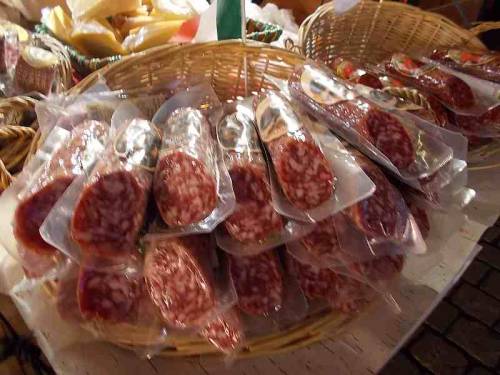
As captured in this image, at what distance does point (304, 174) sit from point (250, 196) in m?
0.09

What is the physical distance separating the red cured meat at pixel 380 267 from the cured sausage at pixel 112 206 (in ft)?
1.16

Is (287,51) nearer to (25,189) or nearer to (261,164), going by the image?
(261,164)

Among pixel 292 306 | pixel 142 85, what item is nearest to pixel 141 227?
pixel 292 306

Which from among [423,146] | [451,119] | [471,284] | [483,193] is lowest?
[471,284]

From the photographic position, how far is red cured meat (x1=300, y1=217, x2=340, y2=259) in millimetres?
742

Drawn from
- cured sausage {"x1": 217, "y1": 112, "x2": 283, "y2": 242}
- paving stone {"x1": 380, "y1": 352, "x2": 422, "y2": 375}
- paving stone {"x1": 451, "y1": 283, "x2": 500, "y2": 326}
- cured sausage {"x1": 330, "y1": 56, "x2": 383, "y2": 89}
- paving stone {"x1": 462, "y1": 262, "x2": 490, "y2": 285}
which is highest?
cured sausage {"x1": 217, "y1": 112, "x2": 283, "y2": 242}

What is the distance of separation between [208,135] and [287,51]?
0.32m

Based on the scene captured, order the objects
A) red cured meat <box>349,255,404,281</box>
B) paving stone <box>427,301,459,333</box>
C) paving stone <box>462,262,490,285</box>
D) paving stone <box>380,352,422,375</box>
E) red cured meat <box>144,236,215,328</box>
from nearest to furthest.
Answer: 1. red cured meat <box>144,236,215,328</box>
2. red cured meat <box>349,255,404,281</box>
3. paving stone <box>380,352,422,375</box>
4. paving stone <box>427,301,459,333</box>
5. paving stone <box>462,262,490,285</box>

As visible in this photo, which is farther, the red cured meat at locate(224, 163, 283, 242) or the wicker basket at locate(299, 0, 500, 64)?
the wicker basket at locate(299, 0, 500, 64)

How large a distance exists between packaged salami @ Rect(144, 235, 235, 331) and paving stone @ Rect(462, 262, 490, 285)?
0.94 m

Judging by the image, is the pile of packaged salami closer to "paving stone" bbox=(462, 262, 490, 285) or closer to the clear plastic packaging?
the clear plastic packaging

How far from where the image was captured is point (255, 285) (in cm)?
74

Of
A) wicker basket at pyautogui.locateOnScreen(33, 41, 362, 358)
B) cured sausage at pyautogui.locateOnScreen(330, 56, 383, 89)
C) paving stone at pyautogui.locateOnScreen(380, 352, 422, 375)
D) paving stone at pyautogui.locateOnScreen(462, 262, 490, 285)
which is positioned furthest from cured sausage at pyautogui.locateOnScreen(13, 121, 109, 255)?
paving stone at pyautogui.locateOnScreen(462, 262, 490, 285)

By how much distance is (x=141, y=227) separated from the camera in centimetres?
70
